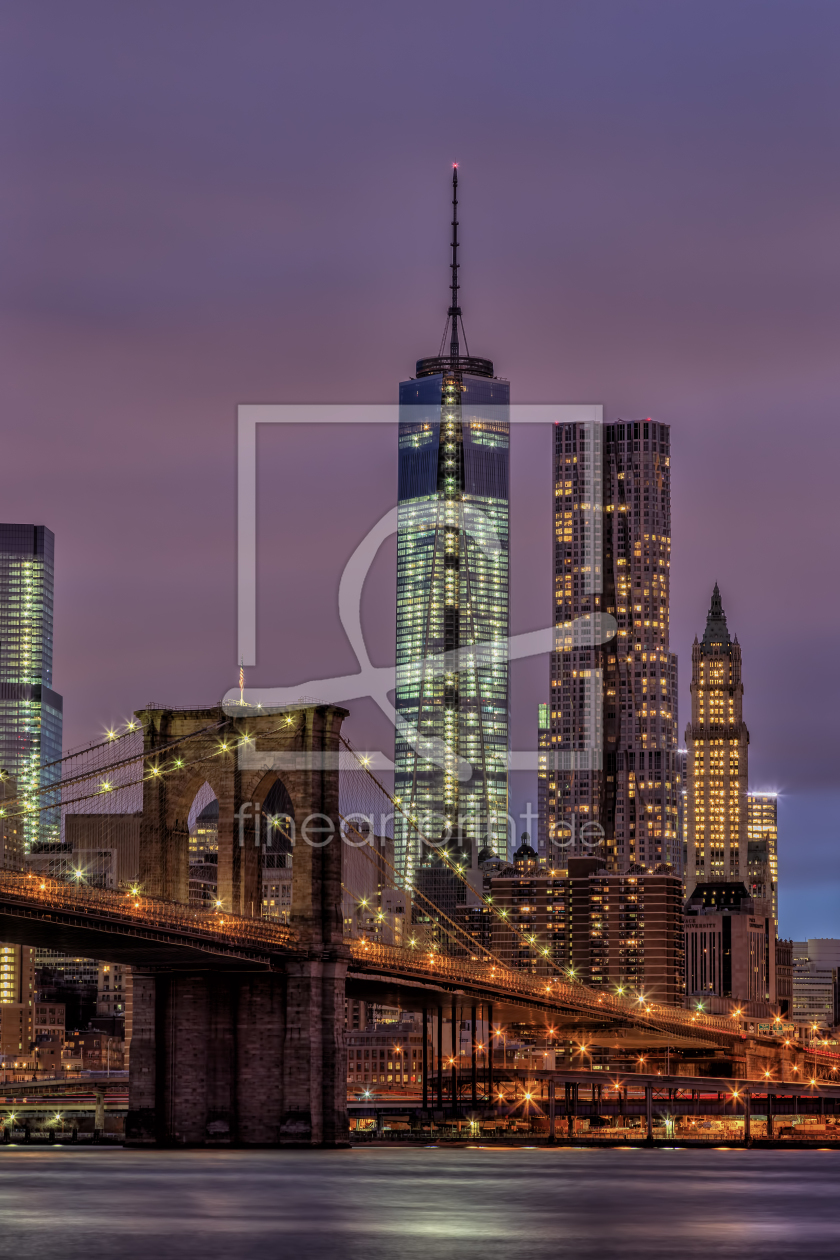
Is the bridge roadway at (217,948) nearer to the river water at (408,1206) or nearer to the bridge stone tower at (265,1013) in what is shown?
the bridge stone tower at (265,1013)

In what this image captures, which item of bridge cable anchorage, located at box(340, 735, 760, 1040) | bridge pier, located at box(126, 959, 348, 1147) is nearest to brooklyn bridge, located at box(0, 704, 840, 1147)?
bridge pier, located at box(126, 959, 348, 1147)

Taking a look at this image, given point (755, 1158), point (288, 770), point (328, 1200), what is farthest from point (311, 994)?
point (328, 1200)

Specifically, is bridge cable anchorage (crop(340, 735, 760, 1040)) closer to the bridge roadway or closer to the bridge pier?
the bridge roadway

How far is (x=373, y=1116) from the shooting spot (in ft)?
533

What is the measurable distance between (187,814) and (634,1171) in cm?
3215

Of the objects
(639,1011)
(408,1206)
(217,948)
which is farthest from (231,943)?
(639,1011)

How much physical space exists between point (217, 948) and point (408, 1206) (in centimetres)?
2979

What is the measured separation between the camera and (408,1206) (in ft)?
266

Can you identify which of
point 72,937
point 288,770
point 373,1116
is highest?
point 288,770

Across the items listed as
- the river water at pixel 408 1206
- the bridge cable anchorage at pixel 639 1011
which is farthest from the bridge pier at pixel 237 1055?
the bridge cable anchorage at pixel 639 1011

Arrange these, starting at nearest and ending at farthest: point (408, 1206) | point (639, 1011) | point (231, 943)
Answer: point (408, 1206)
point (231, 943)
point (639, 1011)

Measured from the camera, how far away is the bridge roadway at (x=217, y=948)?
10062cm

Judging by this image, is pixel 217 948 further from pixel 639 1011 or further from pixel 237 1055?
pixel 639 1011

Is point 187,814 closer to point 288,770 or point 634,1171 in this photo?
point 288,770
